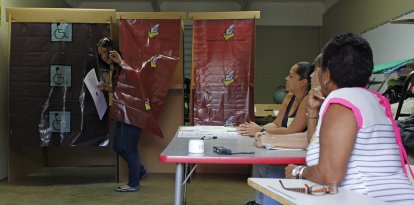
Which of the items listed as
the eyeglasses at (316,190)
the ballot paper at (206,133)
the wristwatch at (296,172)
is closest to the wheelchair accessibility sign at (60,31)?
the ballot paper at (206,133)

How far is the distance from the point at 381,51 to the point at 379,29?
0.96 ft

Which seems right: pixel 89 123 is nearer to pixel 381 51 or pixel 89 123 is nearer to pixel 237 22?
pixel 237 22

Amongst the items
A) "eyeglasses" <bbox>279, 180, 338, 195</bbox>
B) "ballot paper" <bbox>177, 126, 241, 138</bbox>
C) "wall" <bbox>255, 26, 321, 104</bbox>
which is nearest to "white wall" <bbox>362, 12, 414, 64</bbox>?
"ballot paper" <bbox>177, 126, 241, 138</bbox>

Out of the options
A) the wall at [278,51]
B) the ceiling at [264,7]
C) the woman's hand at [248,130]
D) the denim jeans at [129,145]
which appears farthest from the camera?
the wall at [278,51]

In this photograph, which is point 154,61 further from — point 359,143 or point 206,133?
point 359,143

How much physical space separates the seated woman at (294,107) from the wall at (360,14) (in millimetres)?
1947

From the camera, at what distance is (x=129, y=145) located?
392 centimetres

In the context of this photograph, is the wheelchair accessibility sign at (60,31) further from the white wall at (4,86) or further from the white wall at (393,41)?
the white wall at (393,41)

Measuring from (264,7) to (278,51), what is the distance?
91 cm

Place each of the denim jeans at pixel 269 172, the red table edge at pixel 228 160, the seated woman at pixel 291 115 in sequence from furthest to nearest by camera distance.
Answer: the seated woman at pixel 291 115 < the denim jeans at pixel 269 172 < the red table edge at pixel 228 160

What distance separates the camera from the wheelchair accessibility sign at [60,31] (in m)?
4.23

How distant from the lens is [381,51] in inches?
196

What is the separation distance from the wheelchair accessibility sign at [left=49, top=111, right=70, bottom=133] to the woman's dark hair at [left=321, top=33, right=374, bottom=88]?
3358 mm

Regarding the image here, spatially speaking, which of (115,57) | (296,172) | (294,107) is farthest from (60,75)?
(296,172)
